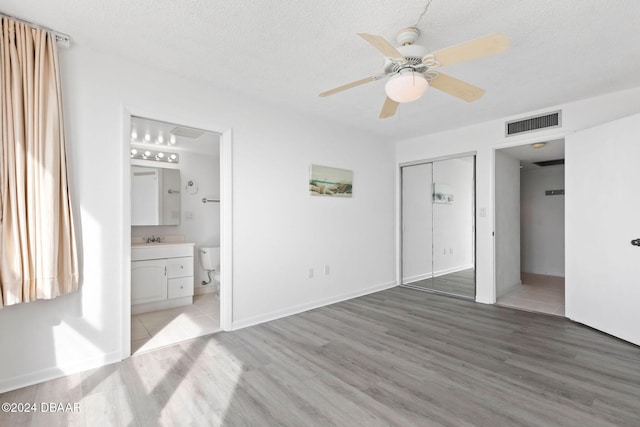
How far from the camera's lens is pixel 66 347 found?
2.30 m

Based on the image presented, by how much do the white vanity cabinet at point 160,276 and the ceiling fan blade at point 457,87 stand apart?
3619 millimetres

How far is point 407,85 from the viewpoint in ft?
6.15

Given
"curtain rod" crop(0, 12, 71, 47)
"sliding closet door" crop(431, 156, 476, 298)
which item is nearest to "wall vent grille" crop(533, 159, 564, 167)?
"sliding closet door" crop(431, 156, 476, 298)

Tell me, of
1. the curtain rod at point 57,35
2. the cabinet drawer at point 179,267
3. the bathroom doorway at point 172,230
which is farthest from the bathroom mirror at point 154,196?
the curtain rod at point 57,35

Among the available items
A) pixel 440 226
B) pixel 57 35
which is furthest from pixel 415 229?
pixel 57 35

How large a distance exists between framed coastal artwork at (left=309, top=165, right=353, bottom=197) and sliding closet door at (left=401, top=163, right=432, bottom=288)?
1.30 meters

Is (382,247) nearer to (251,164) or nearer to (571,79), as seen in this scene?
(251,164)

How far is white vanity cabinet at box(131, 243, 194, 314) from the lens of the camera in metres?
3.81

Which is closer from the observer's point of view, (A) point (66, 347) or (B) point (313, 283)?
(A) point (66, 347)

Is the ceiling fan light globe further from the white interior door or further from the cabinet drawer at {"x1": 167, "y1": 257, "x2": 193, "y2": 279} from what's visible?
the cabinet drawer at {"x1": 167, "y1": 257, "x2": 193, "y2": 279}

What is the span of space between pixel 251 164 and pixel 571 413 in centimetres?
328

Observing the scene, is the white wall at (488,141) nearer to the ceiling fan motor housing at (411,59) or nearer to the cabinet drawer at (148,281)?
the ceiling fan motor housing at (411,59)

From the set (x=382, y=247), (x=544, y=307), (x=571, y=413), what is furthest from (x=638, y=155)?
(x=382, y=247)

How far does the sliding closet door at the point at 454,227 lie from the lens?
449 centimetres
